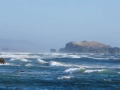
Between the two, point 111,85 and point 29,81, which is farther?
point 29,81

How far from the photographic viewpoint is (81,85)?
2834 centimetres

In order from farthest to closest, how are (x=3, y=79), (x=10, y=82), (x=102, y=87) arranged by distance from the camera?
(x=3, y=79), (x=10, y=82), (x=102, y=87)

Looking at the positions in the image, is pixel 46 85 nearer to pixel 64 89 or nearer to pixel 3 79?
pixel 64 89

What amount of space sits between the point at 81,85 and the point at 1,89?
18.5ft

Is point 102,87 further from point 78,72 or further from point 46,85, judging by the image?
point 78,72

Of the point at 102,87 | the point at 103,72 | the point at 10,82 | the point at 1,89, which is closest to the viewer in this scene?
the point at 1,89

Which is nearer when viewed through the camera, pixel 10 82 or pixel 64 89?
pixel 64 89

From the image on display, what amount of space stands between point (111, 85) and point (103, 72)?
10.5 meters

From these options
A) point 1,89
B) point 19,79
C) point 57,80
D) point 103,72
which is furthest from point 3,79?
point 103,72

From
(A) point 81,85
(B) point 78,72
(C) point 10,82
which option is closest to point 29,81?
(C) point 10,82

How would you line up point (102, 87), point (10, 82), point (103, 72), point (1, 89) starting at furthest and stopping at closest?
point (103, 72)
point (10, 82)
point (102, 87)
point (1, 89)

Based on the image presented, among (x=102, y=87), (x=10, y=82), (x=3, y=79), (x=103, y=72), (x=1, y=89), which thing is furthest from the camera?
(x=103, y=72)

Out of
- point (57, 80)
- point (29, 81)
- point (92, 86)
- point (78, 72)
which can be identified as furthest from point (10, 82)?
point (78, 72)

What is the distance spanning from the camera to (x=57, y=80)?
103 ft
